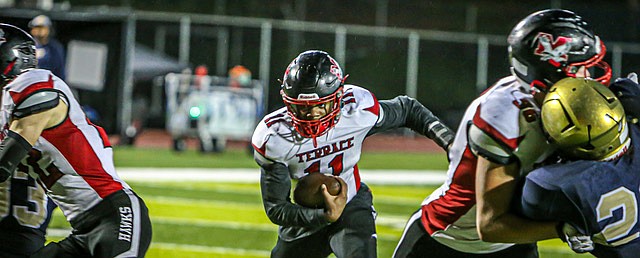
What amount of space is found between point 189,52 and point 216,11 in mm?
1497

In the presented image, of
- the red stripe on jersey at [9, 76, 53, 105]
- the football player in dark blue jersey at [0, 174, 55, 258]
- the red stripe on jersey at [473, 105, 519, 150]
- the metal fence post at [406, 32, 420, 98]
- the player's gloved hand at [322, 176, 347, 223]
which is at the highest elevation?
the red stripe on jersey at [473, 105, 519, 150]

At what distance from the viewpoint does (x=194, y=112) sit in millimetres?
15359

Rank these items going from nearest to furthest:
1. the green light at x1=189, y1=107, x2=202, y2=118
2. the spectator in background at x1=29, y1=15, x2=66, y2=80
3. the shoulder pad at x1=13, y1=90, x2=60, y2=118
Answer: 1. the shoulder pad at x1=13, y1=90, x2=60, y2=118
2. the spectator in background at x1=29, y1=15, x2=66, y2=80
3. the green light at x1=189, y1=107, x2=202, y2=118

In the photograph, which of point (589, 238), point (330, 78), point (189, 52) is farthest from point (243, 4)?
point (589, 238)

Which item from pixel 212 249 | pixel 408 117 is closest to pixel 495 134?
pixel 408 117

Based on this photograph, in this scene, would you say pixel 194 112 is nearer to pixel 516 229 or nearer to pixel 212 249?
pixel 212 249

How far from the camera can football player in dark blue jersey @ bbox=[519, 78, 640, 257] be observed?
290 centimetres

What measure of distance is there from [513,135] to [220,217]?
18.2 ft

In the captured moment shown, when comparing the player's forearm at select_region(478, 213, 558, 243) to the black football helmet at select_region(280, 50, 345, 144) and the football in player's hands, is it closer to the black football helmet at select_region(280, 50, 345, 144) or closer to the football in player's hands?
the football in player's hands

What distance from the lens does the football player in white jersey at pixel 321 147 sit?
402cm

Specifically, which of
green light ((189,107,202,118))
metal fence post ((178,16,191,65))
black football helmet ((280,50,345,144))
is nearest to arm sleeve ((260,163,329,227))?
black football helmet ((280,50,345,144))

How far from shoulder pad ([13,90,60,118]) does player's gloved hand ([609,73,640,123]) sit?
2142mm

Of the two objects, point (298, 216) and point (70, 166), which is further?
point (298, 216)

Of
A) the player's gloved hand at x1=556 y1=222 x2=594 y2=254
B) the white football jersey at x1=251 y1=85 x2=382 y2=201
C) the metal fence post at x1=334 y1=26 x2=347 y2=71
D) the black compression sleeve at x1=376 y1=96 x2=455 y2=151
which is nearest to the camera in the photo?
the player's gloved hand at x1=556 y1=222 x2=594 y2=254
